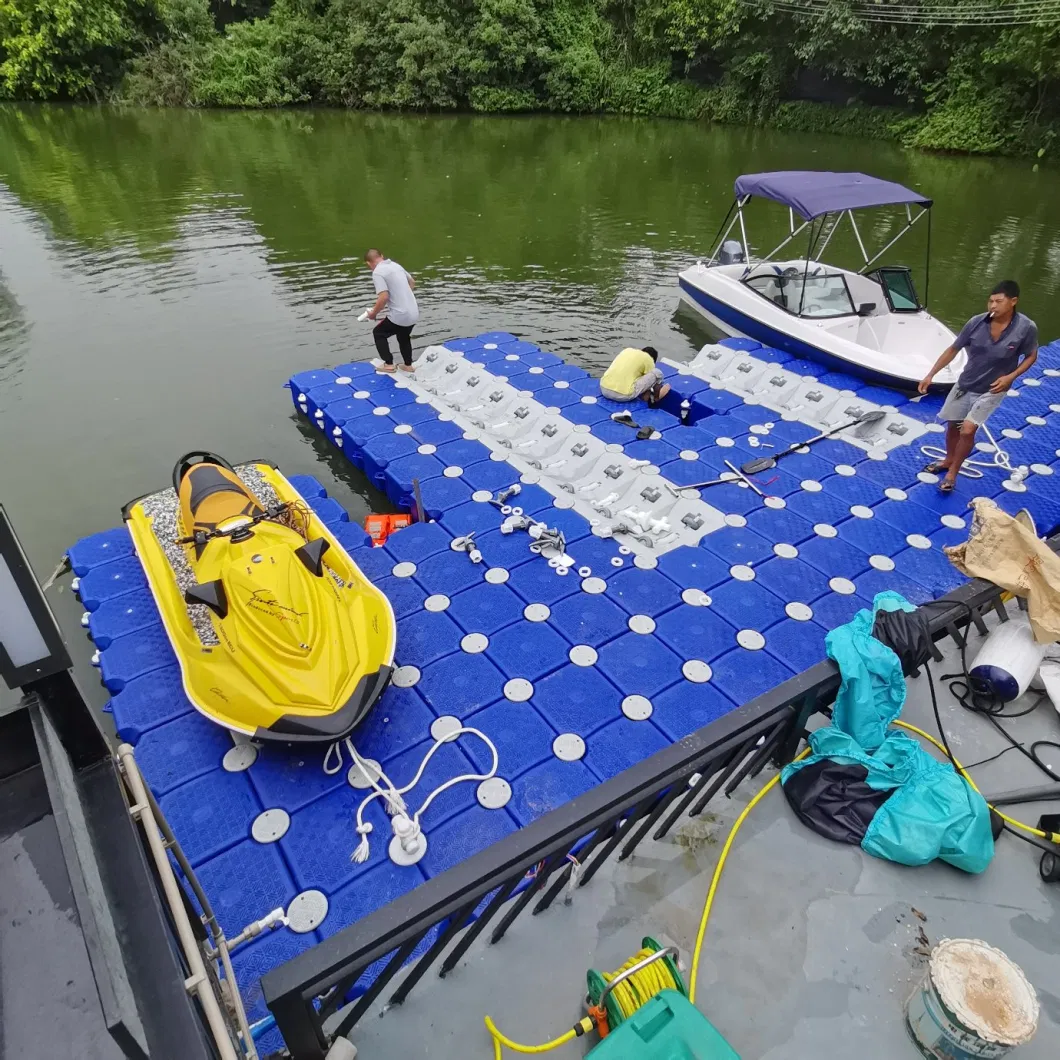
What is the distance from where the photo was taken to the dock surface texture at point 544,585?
3.53m

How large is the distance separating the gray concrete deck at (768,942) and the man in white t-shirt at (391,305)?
21.0 feet

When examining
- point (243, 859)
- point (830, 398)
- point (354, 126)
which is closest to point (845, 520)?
point (830, 398)

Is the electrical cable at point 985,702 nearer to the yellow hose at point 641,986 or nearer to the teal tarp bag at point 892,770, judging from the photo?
the teal tarp bag at point 892,770

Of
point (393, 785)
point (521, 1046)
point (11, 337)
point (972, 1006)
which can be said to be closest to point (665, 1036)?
point (521, 1046)

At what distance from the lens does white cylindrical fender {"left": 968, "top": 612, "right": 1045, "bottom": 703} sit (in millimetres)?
3277

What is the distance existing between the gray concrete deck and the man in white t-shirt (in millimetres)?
6414

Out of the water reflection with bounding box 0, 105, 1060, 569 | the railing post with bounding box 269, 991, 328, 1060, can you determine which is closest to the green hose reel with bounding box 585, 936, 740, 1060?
the railing post with bounding box 269, 991, 328, 1060

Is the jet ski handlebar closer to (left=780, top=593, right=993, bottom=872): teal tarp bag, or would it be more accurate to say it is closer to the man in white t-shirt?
(left=780, top=593, right=993, bottom=872): teal tarp bag

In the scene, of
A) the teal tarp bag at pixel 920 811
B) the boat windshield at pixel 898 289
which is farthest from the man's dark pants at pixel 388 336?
the teal tarp bag at pixel 920 811

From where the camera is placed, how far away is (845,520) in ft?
18.3

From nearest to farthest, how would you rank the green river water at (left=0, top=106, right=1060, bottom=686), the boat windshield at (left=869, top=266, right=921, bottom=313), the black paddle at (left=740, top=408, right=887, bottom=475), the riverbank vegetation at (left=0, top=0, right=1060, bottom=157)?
the black paddle at (left=740, top=408, right=887, bottom=475) < the green river water at (left=0, top=106, right=1060, bottom=686) < the boat windshield at (left=869, top=266, right=921, bottom=313) < the riverbank vegetation at (left=0, top=0, right=1060, bottom=157)

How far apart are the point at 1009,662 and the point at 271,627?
384cm

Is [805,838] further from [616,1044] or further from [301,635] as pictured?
[301,635]

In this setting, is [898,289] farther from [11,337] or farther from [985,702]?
[11,337]
